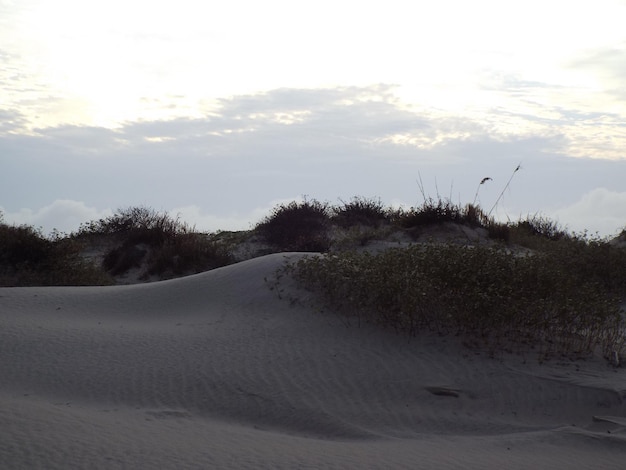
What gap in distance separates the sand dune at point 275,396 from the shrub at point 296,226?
8.00 metres

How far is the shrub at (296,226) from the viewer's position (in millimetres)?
17375

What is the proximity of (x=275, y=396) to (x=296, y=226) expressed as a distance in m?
12.1

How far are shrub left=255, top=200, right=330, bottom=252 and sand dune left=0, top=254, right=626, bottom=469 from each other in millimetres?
7995

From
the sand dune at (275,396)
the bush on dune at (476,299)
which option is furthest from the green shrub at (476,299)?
the sand dune at (275,396)

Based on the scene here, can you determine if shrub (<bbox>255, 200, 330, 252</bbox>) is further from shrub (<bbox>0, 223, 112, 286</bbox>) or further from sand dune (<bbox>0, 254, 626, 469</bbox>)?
sand dune (<bbox>0, 254, 626, 469</bbox>)

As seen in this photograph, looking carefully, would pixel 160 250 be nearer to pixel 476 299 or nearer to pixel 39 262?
pixel 39 262

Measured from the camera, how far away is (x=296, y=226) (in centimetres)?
1858

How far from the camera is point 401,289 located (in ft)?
25.9

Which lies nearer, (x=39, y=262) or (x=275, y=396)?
(x=275, y=396)

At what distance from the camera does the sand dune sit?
16.0ft

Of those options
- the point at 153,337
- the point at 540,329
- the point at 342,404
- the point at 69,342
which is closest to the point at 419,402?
the point at 342,404

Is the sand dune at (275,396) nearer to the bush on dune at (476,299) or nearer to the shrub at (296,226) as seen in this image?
the bush on dune at (476,299)

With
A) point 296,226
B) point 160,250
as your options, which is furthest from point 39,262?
point 296,226

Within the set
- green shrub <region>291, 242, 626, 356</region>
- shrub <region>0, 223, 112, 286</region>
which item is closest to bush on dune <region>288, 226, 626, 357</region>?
green shrub <region>291, 242, 626, 356</region>
